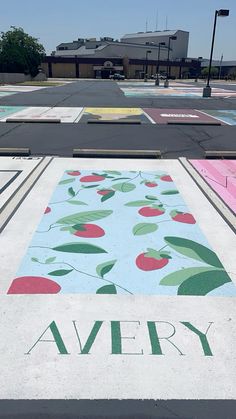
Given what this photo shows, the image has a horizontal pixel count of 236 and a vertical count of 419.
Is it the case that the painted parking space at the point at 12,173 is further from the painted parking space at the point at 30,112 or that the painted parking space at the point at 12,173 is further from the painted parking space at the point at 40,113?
the painted parking space at the point at 30,112

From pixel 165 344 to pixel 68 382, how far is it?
1.04m

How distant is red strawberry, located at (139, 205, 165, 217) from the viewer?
22.5 ft

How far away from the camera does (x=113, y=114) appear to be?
21.0 m

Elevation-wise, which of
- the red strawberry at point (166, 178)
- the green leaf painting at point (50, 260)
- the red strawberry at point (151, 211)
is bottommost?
the green leaf painting at point (50, 260)

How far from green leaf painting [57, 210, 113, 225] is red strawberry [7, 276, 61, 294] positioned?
1864mm

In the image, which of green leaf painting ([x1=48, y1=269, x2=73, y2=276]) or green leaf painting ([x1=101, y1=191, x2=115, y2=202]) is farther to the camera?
green leaf painting ([x1=101, y1=191, x2=115, y2=202])

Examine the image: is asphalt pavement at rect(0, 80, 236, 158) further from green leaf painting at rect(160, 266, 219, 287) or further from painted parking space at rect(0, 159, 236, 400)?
green leaf painting at rect(160, 266, 219, 287)

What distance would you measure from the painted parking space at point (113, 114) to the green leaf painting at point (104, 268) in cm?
1444

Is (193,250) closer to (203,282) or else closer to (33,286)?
(203,282)

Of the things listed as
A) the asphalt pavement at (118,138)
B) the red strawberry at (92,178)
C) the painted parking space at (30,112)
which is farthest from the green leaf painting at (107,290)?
the painted parking space at (30,112)

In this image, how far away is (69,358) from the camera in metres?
3.36

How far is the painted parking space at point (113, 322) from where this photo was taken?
123 inches

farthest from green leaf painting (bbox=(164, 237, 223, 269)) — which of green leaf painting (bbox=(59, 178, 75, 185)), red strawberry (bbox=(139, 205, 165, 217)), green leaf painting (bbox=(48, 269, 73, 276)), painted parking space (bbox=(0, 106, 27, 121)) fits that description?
painted parking space (bbox=(0, 106, 27, 121))

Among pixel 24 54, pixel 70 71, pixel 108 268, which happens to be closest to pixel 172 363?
pixel 108 268
